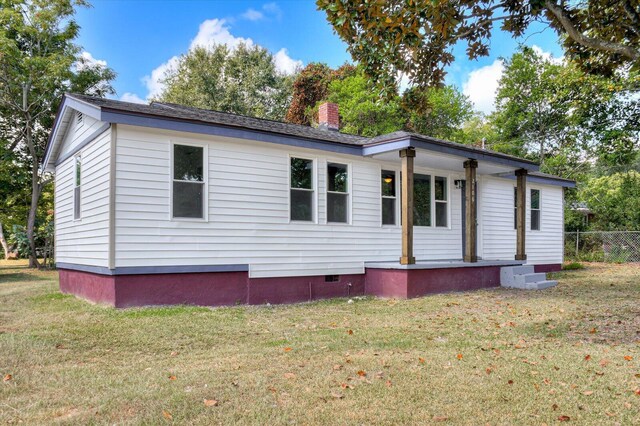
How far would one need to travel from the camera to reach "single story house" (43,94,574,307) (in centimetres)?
792

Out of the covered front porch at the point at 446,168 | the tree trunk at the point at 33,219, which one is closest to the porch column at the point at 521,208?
the covered front porch at the point at 446,168

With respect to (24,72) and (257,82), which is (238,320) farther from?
(257,82)

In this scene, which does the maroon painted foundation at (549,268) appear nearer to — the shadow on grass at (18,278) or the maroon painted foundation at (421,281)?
the maroon painted foundation at (421,281)

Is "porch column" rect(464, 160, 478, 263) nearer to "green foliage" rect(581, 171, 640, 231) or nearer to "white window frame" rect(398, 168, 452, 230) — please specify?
"white window frame" rect(398, 168, 452, 230)

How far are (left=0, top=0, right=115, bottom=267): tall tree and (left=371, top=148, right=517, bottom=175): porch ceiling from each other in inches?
615

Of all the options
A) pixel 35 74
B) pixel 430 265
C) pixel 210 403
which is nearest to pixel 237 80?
pixel 35 74

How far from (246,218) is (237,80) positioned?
2612 centimetres

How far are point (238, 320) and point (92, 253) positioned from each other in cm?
348

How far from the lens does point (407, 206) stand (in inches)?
390

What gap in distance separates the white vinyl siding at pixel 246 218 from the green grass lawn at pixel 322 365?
1.13 metres

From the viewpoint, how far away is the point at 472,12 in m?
7.27

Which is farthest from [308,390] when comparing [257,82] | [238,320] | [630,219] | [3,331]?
[257,82]

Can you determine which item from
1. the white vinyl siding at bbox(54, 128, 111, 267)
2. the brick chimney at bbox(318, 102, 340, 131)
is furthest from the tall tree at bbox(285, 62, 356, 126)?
the white vinyl siding at bbox(54, 128, 111, 267)

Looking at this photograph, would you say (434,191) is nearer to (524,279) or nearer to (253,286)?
(524,279)
